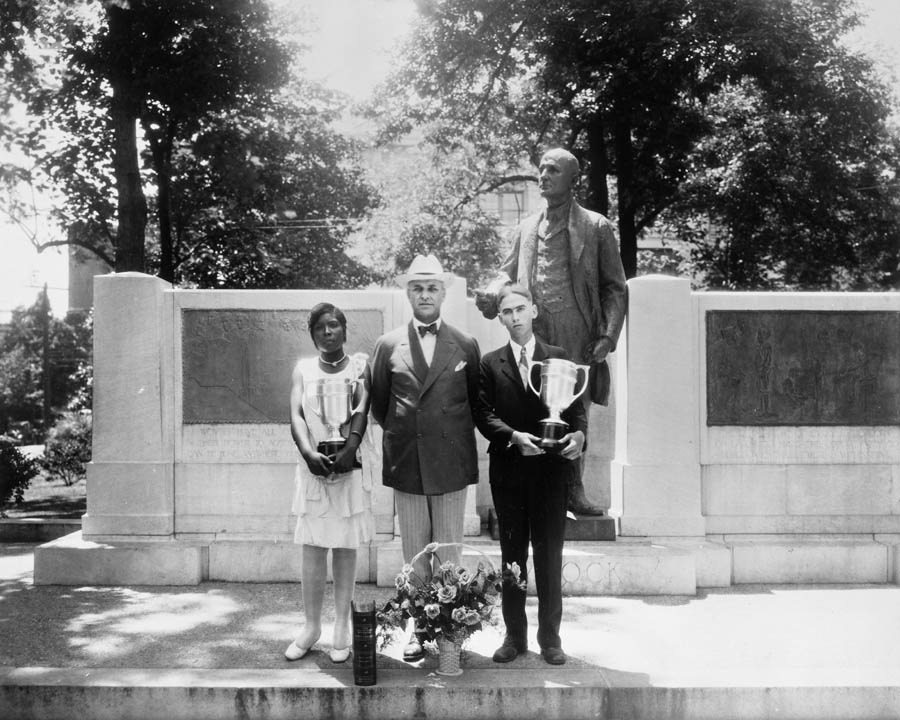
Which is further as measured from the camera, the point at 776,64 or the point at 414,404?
the point at 776,64

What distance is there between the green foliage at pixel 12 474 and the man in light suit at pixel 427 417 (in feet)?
31.2

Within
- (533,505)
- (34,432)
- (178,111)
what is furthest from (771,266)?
(34,432)

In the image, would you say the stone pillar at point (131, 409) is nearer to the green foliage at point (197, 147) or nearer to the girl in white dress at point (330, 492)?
the girl in white dress at point (330, 492)

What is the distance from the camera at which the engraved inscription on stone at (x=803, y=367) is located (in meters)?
8.08

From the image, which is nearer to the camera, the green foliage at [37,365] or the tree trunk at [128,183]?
the tree trunk at [128,183]

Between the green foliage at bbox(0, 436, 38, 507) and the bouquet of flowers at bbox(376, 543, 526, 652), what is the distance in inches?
382

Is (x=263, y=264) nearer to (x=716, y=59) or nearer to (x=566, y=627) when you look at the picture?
(x=716, y=59)

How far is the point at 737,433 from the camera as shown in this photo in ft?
26.4

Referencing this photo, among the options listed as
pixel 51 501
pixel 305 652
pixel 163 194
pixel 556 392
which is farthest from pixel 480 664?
pixel 163 194

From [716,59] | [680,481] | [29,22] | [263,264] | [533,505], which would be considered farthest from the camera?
[263,264]

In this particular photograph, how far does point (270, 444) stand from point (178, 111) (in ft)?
39.1

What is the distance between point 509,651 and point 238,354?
3885mm

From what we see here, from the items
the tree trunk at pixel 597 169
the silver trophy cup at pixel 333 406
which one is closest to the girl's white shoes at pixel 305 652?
the silver trophy cup at pixel 333 406

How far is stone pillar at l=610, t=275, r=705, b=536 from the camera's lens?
310 inches
